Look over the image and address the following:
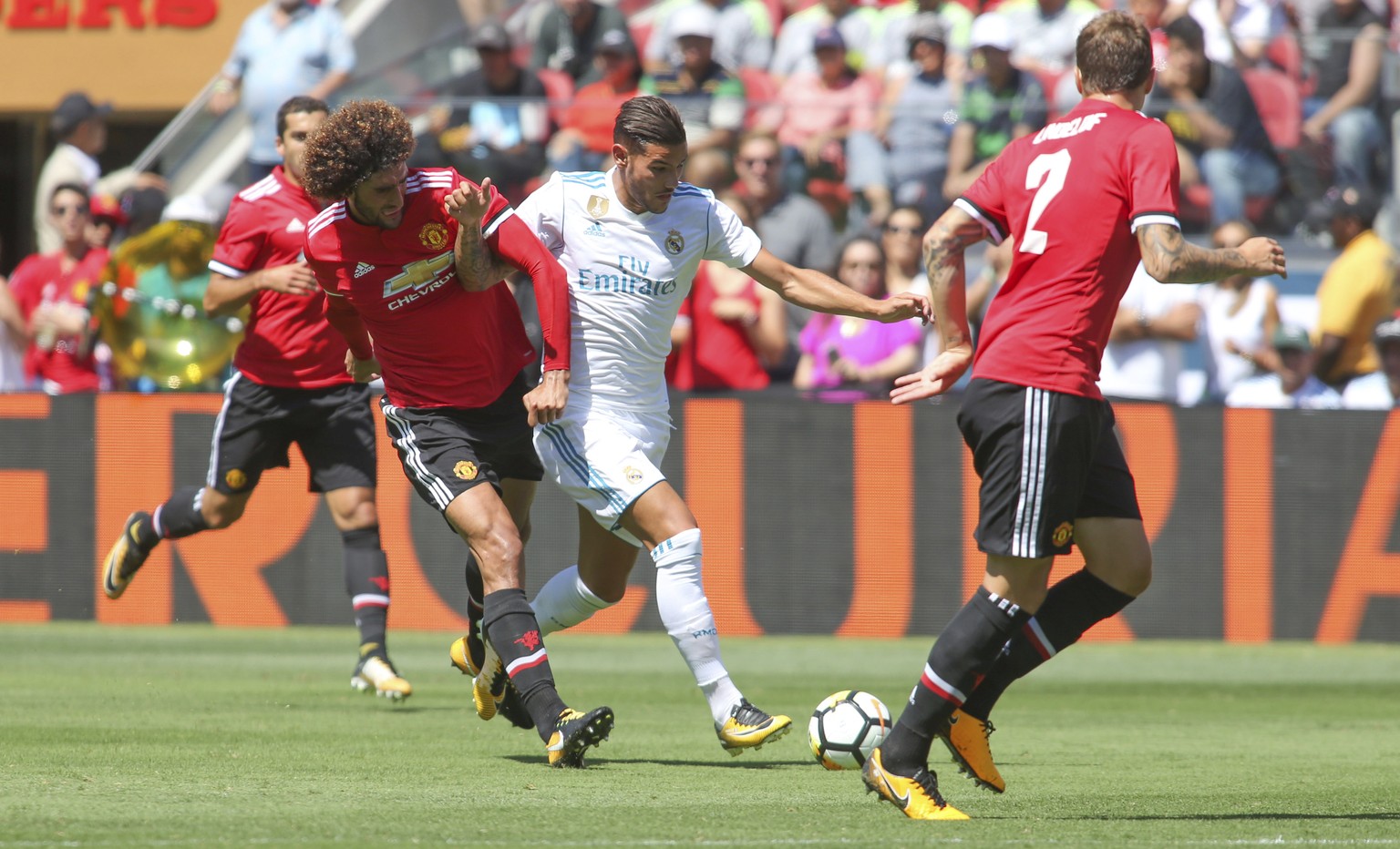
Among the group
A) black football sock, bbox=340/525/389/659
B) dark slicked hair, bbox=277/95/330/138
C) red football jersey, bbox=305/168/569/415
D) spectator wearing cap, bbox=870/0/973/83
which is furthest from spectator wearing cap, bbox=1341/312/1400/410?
red football jersey, bbox=305/168/569/415

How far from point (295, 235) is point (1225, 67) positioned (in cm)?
741

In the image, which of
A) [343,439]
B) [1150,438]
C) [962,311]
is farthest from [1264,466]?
[962,311]

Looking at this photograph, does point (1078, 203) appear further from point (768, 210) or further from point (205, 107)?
point (205, 107)

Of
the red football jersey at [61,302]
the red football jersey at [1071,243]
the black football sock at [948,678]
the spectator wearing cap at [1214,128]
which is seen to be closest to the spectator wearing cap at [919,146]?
the spectator wearing cap at [1214,128]

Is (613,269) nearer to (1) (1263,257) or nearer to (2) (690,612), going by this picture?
(2) (690,612)

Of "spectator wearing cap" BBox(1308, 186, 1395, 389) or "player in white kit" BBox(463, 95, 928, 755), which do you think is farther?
"spectator wearing cap" BBox(1308, 186, 1395, 389)

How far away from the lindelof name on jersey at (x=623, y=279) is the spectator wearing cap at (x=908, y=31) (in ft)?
26.9

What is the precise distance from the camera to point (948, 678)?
5492 millimetres

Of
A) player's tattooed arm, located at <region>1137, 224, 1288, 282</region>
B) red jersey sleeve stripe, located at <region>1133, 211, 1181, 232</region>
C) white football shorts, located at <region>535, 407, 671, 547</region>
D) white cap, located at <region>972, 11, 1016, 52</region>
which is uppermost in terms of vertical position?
white cap, located at <region>972, 11, 1016, 52</region>

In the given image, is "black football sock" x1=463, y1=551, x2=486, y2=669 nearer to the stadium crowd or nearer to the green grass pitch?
the green grass pitch

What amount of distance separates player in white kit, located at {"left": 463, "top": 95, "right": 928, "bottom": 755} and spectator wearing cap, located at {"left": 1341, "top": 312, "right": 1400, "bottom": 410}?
6.51 m

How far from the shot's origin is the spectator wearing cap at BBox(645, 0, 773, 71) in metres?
15.4

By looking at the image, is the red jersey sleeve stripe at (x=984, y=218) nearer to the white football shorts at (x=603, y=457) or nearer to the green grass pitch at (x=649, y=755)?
the white football shorts at (x=603, y=457)

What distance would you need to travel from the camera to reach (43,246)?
15711 millimetres
